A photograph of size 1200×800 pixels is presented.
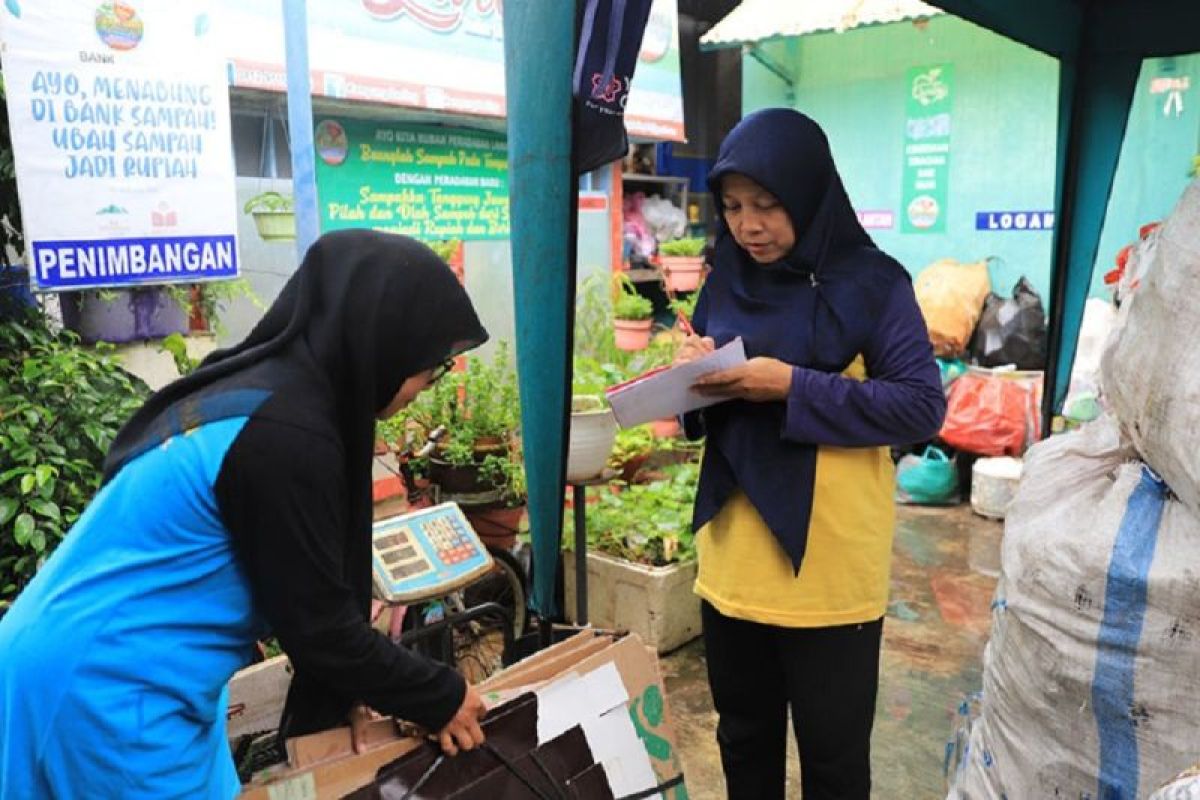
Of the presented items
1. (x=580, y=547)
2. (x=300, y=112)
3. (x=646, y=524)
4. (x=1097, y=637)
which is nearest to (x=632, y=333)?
(x=646, y=524)

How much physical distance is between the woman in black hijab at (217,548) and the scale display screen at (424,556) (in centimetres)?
89

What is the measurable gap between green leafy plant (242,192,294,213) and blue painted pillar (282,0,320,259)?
57.5 inches

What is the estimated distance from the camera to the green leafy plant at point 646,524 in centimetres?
345

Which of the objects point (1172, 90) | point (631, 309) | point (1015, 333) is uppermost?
point (1172, 90)

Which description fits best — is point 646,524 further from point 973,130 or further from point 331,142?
point 973,130

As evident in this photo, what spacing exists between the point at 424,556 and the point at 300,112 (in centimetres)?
167

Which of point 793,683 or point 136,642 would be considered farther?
point 793,683

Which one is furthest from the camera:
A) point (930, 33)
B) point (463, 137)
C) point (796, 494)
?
point (930, 33)

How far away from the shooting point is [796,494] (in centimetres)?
164

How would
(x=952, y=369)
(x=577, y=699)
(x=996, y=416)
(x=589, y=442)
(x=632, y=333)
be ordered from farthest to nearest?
1. (x=632, y=333)
2. (x=952, y=369)
3. (x=996, y=416)
4. (x=589, y=442)
5. (x=577, y=699)

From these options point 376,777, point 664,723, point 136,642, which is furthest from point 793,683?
point 136,642

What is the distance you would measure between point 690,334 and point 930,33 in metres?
5.33

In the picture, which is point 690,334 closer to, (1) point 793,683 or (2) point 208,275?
(1) point 793,683

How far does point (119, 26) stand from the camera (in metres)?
3.14
